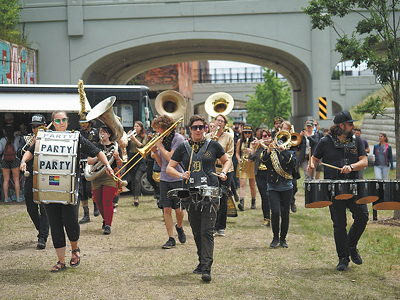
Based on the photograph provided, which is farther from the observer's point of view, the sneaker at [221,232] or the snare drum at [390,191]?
the sneaker at [221,232]

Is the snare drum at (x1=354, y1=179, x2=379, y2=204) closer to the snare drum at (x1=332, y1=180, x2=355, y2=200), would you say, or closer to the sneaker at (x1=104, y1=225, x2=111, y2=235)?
the snare drum at (x1=332, y1=180, x2=355, y2=200)

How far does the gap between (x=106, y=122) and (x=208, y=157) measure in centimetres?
184

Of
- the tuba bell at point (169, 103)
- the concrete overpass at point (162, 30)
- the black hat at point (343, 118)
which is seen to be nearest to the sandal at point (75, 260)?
the black hat at point (343, 118)

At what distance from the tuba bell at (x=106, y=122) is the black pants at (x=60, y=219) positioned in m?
1.14

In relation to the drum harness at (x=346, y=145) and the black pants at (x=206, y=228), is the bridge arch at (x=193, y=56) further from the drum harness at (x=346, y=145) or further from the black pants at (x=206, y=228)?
the black pants at (x=206, y=228)

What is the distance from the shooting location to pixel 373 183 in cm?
545

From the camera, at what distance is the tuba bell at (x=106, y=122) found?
639 cm

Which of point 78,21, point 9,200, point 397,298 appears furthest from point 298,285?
point 78,21

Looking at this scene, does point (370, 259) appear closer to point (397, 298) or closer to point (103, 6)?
point (397, 298)

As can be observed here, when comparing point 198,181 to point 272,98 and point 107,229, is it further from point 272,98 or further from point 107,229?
point 272,98

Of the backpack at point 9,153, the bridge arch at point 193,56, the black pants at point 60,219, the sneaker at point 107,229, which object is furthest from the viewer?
the bridge arch at point 193,56

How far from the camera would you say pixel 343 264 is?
5.81 m

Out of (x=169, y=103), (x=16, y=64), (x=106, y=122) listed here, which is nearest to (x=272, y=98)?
(x=16, y=64)

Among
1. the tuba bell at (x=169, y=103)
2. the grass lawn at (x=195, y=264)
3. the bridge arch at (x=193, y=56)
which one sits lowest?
the grass lawn at (x=195, y=264)
